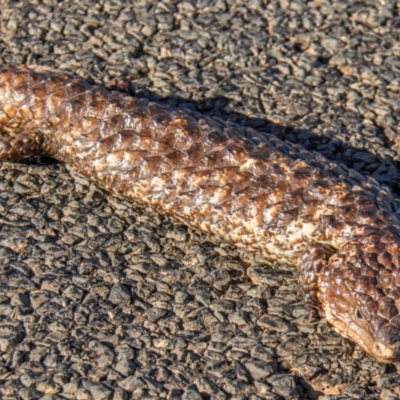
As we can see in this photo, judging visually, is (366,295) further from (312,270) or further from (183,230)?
(183,230)

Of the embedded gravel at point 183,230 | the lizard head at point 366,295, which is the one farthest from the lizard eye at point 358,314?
the embedded gravel at point 183,230

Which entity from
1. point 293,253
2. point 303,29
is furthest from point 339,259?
point 303,29

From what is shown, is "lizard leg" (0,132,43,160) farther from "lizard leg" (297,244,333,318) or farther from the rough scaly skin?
"lizard leg" (297,244,333,318)

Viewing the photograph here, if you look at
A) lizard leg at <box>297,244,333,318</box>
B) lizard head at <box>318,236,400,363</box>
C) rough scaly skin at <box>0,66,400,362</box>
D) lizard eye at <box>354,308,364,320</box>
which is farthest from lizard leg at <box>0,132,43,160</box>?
lizard eye at <box>354,308,364,320</box>

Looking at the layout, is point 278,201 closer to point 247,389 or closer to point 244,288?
point 244,288

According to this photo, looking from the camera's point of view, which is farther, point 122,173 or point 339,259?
point 122,173

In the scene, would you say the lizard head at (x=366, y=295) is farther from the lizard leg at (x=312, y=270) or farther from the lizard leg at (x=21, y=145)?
the lizard leg at (x=21, y=145)
